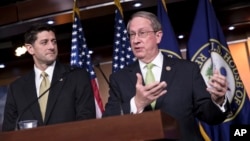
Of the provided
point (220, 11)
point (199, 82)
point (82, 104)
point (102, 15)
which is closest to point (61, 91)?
point (82, 104)

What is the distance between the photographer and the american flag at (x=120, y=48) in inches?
171

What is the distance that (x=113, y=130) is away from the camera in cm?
172

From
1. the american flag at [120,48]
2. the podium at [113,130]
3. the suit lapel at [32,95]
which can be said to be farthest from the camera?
the american flag at [120,48]

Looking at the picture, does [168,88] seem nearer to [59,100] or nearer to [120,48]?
[59,100]

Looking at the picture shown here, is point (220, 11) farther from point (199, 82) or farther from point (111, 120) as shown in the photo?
point (111, 120)

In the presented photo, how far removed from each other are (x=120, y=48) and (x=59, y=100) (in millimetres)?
1601

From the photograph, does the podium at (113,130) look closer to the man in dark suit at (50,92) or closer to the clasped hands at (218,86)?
the clasped hands at (218,86)

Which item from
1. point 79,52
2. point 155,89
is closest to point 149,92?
point 155,89

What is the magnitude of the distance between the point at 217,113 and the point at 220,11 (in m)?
3.08

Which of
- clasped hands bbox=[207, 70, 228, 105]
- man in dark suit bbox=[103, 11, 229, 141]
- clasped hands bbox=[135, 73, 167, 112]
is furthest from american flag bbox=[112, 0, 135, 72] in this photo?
clasped hands bbox=[135, 73, 167, 112]

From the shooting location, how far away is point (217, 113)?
2.28 m

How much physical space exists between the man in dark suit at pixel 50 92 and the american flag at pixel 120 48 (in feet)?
4.23

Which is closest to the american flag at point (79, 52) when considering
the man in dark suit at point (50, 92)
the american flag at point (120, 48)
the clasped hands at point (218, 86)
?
the american flag at point (120, 48)

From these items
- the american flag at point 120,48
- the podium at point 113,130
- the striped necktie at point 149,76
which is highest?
the american flag at point 120,48
